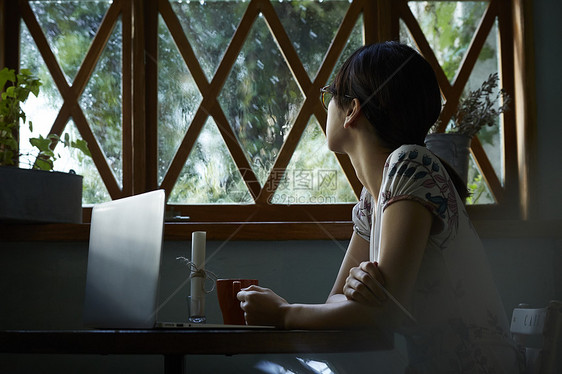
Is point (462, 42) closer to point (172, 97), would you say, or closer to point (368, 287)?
point (172, 97)

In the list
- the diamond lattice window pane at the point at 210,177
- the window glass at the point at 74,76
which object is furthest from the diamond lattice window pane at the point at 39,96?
the diamond lattice window pane at the point at 210,177

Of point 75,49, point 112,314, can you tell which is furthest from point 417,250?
point 75,49

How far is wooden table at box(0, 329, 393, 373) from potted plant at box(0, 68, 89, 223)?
960mm

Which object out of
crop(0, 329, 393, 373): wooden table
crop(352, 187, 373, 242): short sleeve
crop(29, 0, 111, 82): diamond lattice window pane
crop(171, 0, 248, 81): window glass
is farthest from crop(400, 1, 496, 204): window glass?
crop(0, 329, 393, 373): wooden table

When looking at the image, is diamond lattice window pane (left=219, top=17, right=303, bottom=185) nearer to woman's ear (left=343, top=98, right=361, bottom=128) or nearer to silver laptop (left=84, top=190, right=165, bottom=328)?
silver laptop (left=84, top=190, right=165, bottom=328)

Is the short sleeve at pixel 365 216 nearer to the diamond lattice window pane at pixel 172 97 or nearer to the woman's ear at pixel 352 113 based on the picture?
the woman's ear at pixel 352 113

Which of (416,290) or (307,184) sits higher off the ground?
(307,184)

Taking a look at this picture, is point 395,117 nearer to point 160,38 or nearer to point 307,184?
point 307,184

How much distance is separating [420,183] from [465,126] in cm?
125

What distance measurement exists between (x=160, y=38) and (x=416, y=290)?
1.58 metres

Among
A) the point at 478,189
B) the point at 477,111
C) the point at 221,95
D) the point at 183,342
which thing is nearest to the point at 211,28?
the point at 221,95

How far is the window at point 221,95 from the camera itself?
2289mm

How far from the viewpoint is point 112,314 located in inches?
47.4

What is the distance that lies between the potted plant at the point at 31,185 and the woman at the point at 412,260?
939mm
